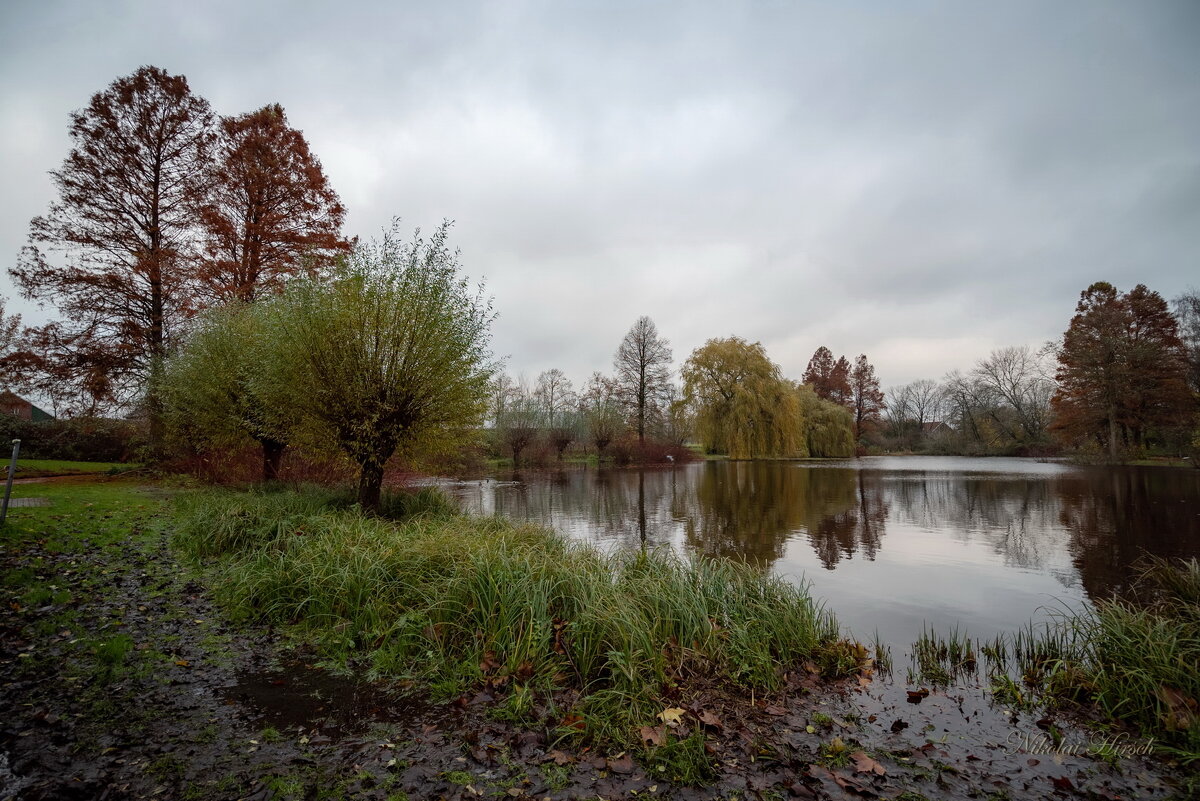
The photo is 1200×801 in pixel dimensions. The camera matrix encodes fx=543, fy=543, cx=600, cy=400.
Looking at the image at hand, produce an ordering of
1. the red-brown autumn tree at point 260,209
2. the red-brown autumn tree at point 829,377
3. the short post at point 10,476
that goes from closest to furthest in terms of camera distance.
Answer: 1. the short post at point 10,476
2. the red-brown autumn tree at point 260,209
3. the red-brown autumn tree at point 829,377

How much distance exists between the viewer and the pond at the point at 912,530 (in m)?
8.12

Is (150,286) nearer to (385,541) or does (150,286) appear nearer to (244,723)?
(385,541)

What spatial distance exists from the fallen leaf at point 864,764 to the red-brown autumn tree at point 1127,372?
41.8 metres

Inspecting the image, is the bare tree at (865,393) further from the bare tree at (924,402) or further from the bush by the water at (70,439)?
the bush by the water at (70,439)

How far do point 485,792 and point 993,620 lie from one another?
7348mm

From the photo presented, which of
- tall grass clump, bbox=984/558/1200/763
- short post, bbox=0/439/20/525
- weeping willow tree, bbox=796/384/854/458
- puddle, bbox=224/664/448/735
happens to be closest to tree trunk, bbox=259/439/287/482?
short post, bbox=0/439/20/525

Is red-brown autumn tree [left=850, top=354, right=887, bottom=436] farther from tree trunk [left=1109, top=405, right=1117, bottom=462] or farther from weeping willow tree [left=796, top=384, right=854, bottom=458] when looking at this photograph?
tree trunk [left=1109, top=405, right=1117, bottom=462]

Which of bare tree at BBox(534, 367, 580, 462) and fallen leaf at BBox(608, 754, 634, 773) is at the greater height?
bare tree at BBox(534, 367, 580, 462)

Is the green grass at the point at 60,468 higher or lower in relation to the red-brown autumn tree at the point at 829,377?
lower

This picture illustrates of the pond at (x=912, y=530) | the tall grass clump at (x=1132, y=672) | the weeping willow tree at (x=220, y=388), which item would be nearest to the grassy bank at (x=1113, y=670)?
the tall grass clump at (x=1132, y=672)

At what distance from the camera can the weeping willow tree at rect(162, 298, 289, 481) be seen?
12.8m

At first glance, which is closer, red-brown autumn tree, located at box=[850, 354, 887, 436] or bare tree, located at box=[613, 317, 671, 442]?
bare tree, located at box=[613, 317, 671, 442]

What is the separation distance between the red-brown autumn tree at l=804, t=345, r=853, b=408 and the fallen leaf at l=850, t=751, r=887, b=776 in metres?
66.1

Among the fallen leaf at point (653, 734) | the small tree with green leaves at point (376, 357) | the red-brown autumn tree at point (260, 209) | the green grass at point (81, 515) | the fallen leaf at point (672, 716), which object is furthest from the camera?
the red-brown autumn tree at point (260, 209)
